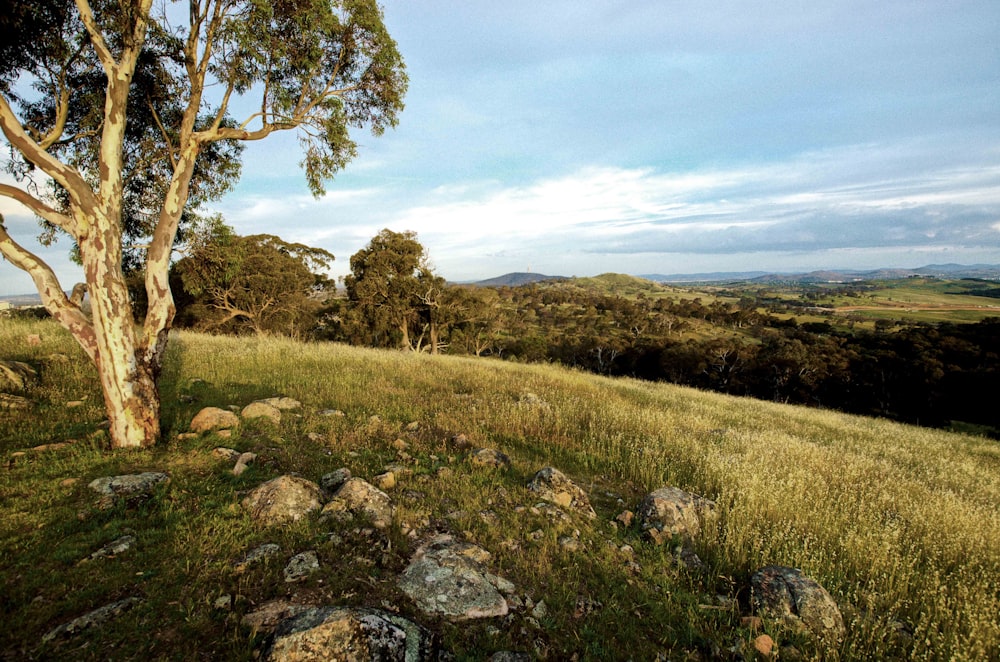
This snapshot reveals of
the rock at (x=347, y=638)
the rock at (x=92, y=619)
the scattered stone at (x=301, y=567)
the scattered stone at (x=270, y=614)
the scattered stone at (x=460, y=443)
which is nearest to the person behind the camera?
the rock at (x=347, y=638)

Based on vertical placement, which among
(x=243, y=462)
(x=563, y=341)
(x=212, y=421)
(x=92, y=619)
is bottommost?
(x=563, y=341)

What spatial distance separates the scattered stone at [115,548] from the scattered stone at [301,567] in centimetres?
145

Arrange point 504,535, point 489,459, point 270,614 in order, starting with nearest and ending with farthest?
point 270,614 < point 504,535 < point 489,459

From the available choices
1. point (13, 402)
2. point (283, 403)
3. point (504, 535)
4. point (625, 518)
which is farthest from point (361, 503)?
point (13, 402)

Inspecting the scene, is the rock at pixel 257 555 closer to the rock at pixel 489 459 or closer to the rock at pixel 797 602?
the rock at pixel 489 459

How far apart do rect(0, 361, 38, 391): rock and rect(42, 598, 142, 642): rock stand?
687cm

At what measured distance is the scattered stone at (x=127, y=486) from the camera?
4.27 metres

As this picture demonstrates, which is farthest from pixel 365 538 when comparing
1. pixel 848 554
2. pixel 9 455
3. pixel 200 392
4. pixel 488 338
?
pixel 488 338

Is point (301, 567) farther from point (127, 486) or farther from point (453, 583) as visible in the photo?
point (127, 486)

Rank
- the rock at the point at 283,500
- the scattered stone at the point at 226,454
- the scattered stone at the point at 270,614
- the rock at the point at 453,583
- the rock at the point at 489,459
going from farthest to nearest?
the rock at the point at 489,459
the scattered stone at the point at 226,454
the rock at the point at 283,500
the rock at the point at 453,583
the scattered stone at the point at 270,614

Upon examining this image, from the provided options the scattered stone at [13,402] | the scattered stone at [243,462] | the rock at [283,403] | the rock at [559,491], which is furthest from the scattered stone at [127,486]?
the rock at [559,491]

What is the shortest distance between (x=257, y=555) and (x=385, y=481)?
1.64m

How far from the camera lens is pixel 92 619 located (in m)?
2.75

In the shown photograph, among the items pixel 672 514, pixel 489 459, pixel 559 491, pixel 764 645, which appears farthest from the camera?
pixel 489 459
